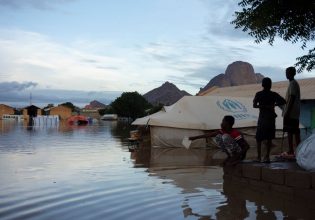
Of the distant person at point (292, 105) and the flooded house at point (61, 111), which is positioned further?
the flooded house at point (61, 111)

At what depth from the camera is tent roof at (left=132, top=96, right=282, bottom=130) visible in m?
18.4

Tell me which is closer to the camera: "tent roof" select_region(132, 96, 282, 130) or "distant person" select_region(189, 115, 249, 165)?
"distant person" select_region(189, 115, 249, 165)

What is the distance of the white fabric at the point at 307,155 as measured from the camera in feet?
23.5

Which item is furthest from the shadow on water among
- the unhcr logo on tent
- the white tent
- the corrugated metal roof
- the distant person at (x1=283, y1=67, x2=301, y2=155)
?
the corrugated metal roof

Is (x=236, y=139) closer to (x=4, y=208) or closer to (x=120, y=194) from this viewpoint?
(x=120, y=194)

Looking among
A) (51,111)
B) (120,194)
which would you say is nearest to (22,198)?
(120,194)

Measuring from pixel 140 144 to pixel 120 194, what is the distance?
41.5ft

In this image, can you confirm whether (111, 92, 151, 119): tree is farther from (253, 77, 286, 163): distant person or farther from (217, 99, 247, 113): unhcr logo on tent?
(253, 77, 286, 163): distant person

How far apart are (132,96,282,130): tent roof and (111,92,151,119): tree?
252 ft

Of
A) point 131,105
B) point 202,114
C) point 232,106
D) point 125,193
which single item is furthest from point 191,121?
point 131,105

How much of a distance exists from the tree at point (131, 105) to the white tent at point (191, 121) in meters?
77.2

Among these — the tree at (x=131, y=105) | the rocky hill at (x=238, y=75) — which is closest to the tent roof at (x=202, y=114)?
the tree at (x=131, y=105)

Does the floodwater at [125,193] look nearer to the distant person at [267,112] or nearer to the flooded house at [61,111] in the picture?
the distant person at [267,112]

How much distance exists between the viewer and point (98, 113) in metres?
141
